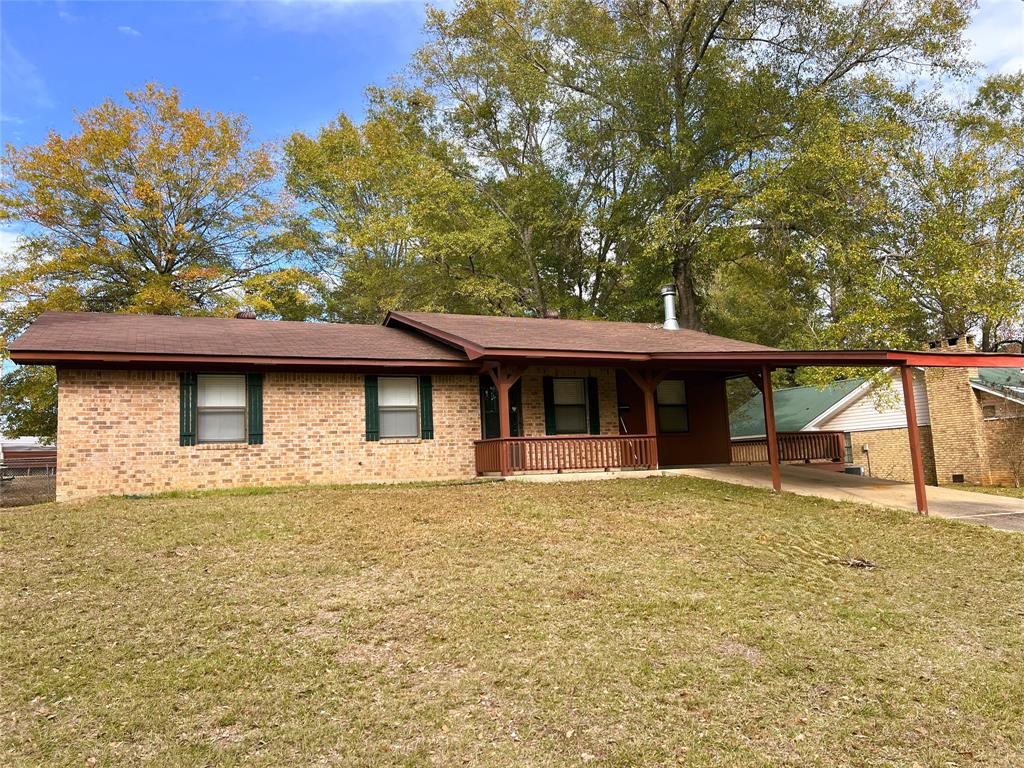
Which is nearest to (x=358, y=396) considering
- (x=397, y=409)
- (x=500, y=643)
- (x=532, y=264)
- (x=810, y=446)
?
(x=397, y=409)

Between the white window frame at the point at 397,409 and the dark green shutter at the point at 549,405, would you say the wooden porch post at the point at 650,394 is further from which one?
the white window frame at the point at 397,409

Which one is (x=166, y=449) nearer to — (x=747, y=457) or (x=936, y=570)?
(x=936, y=570)

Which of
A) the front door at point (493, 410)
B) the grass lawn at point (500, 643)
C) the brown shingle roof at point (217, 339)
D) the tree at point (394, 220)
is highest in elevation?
the tree at point (394, 220)

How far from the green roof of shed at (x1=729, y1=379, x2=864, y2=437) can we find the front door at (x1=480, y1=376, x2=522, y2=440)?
12.1 meters

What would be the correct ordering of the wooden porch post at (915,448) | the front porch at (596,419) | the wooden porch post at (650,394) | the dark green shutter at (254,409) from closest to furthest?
the wooden porch post at (915,448), the dark green shutter at (254,409), the front porch at (596,419), the wooden porch post at (650,394)

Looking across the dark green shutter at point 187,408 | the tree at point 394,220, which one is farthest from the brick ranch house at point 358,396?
the tree at point 394,220

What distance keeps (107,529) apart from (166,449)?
3.90 meters

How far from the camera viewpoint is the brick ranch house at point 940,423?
19969mm

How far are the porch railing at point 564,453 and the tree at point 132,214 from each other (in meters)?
14.2

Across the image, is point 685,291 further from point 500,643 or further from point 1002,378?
point 500,643

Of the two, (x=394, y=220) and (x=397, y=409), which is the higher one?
(x=394, y=220)

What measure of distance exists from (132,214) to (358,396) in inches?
558

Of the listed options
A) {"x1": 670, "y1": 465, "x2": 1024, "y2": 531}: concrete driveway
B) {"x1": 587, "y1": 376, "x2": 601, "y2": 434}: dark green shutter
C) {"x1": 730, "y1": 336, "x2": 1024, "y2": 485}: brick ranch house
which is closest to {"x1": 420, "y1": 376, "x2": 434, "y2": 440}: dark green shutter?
{"x1": 587, "y1": 376, "x2": 601, "y2": 434}: dark green shutter

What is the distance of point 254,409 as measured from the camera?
43.6 ft
